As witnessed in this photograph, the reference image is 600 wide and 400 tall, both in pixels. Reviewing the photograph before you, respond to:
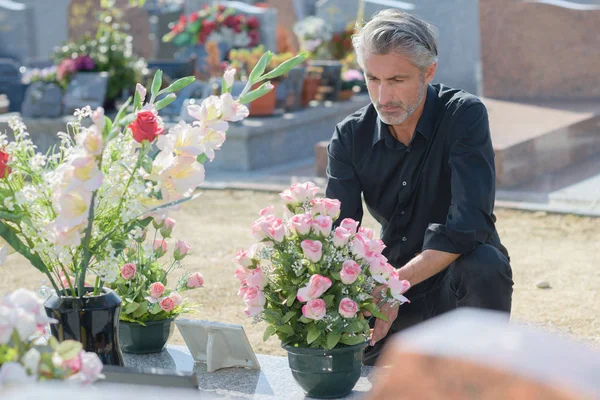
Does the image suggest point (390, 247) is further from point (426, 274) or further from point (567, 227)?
point (567, 227)

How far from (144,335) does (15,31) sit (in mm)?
13568

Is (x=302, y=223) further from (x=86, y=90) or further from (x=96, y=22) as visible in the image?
(x=96, y=22)

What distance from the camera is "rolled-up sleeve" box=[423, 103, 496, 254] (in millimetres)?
2822

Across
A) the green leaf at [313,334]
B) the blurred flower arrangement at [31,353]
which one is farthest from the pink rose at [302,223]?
the blurred flower arrangement at [31,353]

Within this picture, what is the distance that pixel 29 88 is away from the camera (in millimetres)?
9391

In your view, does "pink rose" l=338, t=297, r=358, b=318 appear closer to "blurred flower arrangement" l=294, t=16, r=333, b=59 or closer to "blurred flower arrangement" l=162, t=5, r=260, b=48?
"blurred flower arrangement" l=162, t=5, r=260, b=48

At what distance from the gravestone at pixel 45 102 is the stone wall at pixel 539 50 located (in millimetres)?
4227

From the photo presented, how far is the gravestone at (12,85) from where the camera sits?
1020 cm

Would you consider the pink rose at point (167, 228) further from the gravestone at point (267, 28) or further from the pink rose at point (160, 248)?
the gravestone at point (267, 28)

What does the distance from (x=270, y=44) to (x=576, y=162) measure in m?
4.40

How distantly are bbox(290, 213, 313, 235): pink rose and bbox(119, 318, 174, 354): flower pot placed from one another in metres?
0.67

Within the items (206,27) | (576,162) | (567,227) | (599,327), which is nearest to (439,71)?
(206,27)

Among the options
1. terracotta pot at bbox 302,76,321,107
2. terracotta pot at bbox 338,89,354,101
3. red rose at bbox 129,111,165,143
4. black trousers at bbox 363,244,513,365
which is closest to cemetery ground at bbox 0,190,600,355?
black trousers at bbox 363,244,513,365

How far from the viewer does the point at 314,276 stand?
7.88ft
